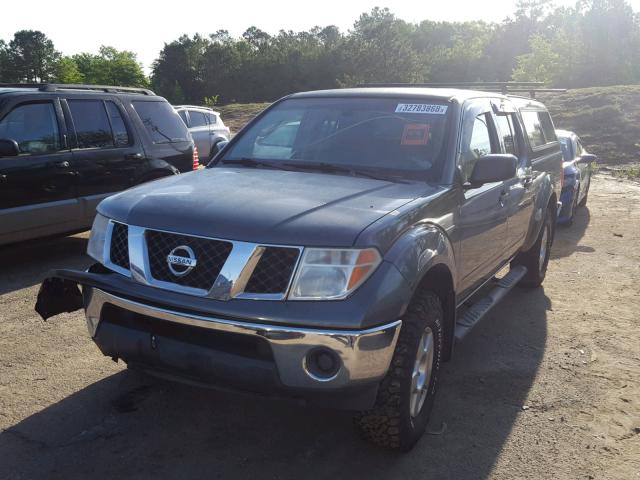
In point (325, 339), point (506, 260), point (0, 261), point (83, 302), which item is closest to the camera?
point (325, 339)

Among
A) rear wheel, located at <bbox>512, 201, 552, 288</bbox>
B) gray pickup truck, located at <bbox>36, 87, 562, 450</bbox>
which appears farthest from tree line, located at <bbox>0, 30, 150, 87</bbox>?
gray pickup truck, located at <bbox>36, 87, 562, 450</bbox>

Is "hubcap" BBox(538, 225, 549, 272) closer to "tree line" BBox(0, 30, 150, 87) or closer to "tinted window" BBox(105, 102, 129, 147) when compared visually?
"tinted window" BBox(105, 102, 129, 147)

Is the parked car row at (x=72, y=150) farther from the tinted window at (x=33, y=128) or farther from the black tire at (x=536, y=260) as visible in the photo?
the black tire at (x=536, y=260)

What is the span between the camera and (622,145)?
812 inches

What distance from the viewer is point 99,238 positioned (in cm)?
333

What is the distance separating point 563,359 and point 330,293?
104 inches

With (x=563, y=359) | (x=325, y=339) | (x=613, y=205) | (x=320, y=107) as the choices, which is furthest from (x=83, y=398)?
(x=613, y=205)

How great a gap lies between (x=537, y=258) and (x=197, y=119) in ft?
38.6

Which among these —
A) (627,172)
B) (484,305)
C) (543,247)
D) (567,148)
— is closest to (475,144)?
(484,305)

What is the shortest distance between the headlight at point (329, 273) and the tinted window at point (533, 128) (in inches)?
136

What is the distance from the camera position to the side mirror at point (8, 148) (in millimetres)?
5922

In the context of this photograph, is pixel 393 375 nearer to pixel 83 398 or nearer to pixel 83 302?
pixel 83 302

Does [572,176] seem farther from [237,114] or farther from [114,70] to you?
[114,70]

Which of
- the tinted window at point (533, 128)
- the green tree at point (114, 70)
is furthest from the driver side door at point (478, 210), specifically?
the green tree at point (114, 70)
